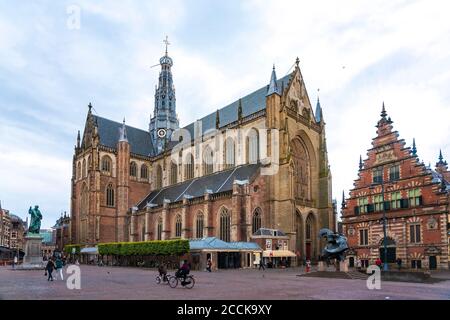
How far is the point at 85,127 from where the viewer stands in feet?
252

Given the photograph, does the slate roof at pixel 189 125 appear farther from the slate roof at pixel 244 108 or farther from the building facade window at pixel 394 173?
the building facade window at pixel 394 173

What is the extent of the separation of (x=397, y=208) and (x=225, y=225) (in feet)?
64.3

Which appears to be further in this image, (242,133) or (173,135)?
(173,135)

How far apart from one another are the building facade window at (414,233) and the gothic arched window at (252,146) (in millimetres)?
21350

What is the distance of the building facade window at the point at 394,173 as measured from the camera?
4131 cm

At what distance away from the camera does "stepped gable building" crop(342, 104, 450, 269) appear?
122 feet

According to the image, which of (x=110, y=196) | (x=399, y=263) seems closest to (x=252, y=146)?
(x=399, y=263)

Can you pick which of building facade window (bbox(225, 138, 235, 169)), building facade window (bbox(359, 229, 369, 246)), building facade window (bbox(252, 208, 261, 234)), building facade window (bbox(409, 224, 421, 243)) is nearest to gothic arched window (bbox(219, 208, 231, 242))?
building facade window (bbox(252, 208, 261, 234))

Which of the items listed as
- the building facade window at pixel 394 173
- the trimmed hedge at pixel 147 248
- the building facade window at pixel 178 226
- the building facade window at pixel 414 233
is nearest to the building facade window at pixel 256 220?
the trimmed hedge at pixel 147 248

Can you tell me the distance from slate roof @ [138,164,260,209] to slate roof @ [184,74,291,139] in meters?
7.96
